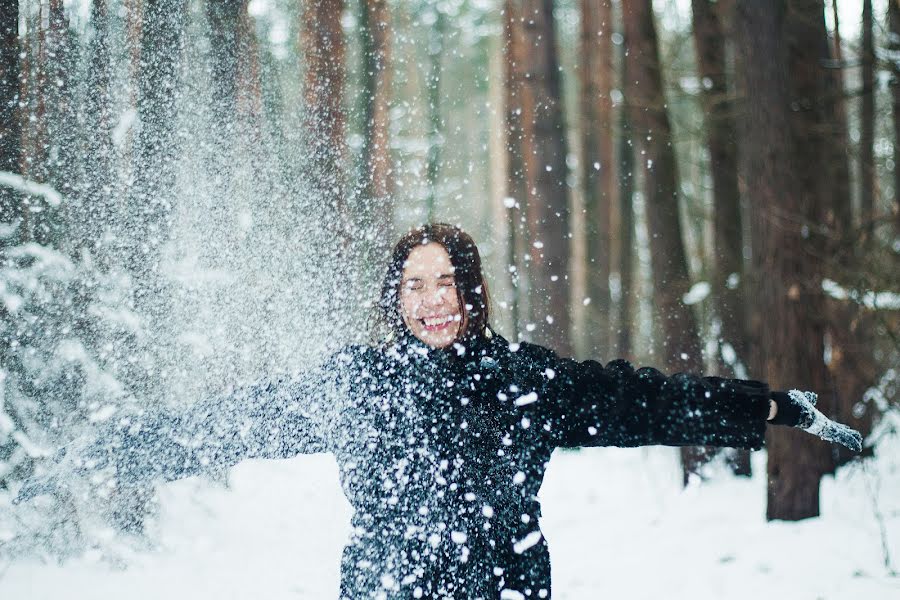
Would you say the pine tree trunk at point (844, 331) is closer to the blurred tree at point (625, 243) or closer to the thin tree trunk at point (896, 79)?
the thin tree trunk at point (896, 79)

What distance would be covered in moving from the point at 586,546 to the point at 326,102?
17.0 feet

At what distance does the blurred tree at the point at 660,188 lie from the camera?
30.2 feet

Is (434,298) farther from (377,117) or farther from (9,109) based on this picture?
(377,117)

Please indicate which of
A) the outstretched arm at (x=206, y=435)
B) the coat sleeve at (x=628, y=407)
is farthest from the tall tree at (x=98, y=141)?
the coat sleeve at (x=628, y=407)

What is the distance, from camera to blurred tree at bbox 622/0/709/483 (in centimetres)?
920

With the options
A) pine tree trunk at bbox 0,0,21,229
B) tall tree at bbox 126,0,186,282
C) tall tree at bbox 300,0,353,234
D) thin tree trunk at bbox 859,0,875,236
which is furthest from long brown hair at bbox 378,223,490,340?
thin tree trunk at bbox 859,0,875,236

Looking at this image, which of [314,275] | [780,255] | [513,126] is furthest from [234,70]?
[780,255]

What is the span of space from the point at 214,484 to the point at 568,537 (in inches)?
128

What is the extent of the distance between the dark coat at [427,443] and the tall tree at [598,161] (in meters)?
9.52

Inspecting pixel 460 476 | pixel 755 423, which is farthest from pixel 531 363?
pixel 755 423

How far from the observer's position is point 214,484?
7.08m

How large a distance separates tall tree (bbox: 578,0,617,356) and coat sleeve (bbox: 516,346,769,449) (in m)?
9.27

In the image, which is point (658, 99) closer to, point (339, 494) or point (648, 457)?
point (648, 457)

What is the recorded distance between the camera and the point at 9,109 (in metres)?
5.68
